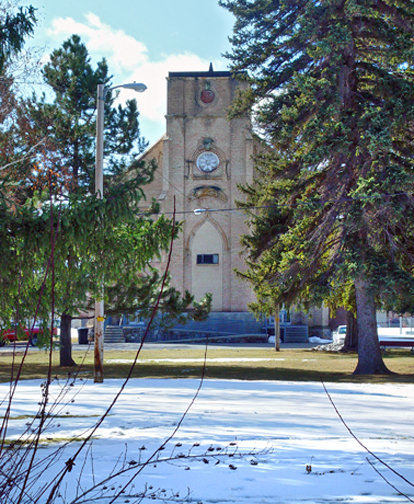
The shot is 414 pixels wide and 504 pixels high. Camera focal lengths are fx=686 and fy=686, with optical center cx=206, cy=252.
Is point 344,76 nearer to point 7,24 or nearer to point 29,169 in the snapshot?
point 29,169

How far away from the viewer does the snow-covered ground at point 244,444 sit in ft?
16.7

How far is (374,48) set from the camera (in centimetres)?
2128

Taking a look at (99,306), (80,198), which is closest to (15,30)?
(80,198)

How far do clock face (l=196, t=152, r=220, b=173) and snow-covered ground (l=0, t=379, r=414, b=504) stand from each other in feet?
131

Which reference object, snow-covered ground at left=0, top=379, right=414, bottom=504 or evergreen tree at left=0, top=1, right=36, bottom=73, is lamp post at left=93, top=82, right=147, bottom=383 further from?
evergreen tree at left=0, top=1, right=36, bottom=73

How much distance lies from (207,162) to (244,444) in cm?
4678

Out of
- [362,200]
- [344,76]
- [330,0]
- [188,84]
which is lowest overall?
[362,200]

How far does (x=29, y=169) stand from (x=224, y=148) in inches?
1339

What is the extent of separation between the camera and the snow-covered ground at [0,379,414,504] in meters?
5.08

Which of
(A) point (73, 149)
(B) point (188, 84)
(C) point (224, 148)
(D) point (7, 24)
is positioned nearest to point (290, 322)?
(C) point (224, 148)

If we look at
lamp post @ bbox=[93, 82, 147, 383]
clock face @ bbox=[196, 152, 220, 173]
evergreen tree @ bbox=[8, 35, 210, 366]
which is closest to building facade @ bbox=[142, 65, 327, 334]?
clock face @ bbox=[196, 152, 220, 173]

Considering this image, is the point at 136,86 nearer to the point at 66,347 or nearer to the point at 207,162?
the point at 66,347

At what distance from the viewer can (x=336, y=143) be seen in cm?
1967

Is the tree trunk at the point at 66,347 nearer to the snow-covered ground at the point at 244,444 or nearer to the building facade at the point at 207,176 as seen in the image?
the snow-covered ground at the point at 244,444
